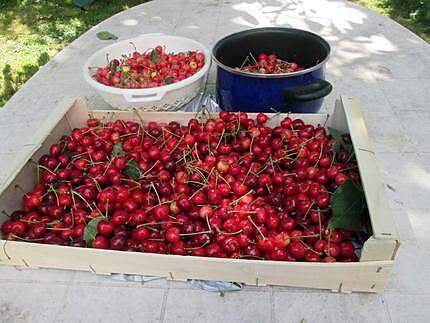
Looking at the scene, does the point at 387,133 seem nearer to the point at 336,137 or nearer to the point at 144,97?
the point at 336,137

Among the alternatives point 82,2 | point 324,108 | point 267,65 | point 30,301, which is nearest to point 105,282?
point 30,301

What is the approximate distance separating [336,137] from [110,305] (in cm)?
82

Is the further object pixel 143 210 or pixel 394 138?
pixel 394 138

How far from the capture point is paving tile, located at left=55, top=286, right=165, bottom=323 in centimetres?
Result: 98

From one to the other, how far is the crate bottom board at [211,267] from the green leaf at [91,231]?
4 cm

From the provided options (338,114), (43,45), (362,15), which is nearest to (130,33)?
(43,45)

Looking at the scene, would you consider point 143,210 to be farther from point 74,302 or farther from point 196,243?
point 74,302

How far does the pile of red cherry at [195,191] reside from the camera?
1020 millimetres

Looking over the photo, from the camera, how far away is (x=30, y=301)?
1026 millimetres

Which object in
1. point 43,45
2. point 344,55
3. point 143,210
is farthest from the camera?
point 43,45

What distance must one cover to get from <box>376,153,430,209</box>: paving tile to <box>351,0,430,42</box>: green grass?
2126mm

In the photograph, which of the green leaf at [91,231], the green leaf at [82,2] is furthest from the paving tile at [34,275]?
the green leaf at [82,2]

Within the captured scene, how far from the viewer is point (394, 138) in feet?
5.11

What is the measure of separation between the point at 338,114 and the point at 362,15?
60.9 inches
